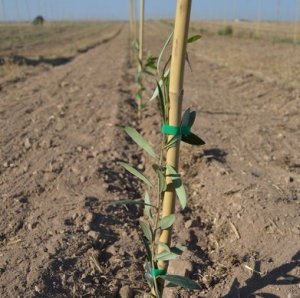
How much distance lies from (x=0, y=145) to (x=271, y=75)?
6.62 m

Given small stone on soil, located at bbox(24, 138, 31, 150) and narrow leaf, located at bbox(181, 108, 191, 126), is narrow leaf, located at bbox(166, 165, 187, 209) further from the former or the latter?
small stone on soil, located at bbox(24, 138, 31, 150)

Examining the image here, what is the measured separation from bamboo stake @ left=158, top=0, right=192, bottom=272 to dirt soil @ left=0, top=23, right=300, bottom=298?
70cm

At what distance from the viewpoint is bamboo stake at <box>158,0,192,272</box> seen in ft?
6.77

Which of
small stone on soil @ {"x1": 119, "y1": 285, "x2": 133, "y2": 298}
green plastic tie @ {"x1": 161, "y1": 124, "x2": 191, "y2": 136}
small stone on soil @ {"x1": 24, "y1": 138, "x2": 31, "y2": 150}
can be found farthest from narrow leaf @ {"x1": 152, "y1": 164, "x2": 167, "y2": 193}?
small stone on soil @ {"x1": 24, "y1": 138, "x2": 31, "y2": 150}

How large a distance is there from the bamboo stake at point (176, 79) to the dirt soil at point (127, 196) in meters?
0.70

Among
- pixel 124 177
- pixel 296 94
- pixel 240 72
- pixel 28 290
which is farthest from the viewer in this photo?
pixel 240 72

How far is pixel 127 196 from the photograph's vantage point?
13.8ft

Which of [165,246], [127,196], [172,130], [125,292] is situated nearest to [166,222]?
[165,246]

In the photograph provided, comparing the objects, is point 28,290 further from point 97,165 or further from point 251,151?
point 251,151

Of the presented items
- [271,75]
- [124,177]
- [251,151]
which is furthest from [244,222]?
[271,75]

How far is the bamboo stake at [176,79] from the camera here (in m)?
2.06

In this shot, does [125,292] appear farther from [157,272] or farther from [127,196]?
[127,196]

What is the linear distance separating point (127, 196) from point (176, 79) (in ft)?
7.13

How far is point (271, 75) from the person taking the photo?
10430 millimetres
